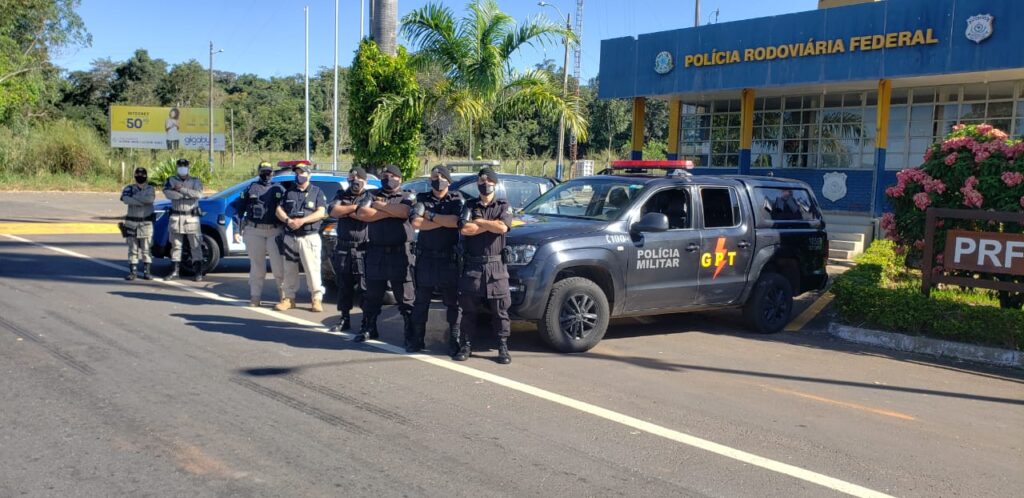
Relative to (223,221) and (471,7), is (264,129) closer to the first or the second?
(471,7)

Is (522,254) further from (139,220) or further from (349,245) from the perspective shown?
(139,220)

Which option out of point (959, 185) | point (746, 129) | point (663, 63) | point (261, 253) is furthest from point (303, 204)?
point (746, 129)

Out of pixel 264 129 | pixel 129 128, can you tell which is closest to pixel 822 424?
pixel 129 128

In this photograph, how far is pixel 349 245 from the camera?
27.8ft

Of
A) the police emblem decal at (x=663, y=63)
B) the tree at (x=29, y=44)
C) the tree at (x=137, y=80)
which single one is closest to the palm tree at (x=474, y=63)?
the police emblem decal at (x=663, y=63)

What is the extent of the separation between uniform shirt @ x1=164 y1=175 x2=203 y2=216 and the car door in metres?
6.55

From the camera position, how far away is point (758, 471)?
4.86 meters

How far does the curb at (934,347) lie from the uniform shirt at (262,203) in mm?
6749

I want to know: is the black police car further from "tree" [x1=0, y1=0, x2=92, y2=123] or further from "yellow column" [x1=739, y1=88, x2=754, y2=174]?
"tree" [x1=0, y1=0, x2=92, y2=123]

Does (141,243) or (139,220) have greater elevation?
(139,220)

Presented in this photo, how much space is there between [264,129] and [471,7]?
5430cm

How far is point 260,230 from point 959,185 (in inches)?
330

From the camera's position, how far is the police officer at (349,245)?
8.42 m

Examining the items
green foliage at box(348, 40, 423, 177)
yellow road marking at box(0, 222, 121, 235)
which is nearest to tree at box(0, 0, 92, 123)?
yellow road marking at box(0, 222, 121, 235)
